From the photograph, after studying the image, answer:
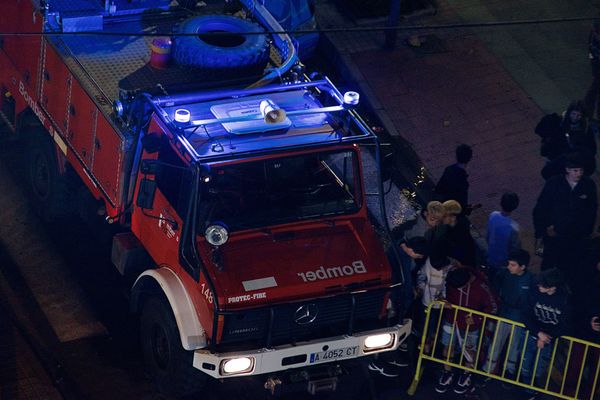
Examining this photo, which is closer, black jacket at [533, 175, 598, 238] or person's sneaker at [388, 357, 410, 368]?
person's sneaker at [388, 357, 410, 368]

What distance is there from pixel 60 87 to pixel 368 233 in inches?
154

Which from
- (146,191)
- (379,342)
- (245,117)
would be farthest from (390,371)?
(146,191)

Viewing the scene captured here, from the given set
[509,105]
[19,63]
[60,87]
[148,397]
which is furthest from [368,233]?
[509,105]

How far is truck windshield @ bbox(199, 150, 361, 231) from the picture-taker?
38.0ft

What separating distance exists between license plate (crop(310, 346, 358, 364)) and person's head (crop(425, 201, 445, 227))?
177cm

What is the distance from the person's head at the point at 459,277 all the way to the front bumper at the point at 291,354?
2.25 ft

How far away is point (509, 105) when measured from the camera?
17.6m

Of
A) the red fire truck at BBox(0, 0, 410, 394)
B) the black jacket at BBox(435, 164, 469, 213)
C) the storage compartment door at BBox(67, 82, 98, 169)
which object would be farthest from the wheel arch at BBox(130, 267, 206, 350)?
the black jacket at BBox(435, 164, 469, 213)

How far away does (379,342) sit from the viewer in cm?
1174

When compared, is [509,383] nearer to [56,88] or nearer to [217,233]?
[217,233]

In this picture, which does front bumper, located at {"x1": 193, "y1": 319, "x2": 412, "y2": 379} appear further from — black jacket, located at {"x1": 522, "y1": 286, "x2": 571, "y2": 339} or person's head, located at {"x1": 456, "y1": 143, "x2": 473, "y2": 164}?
person's head, located at {"x1": 456, "y1": 143, "x2": 473, "y2": 164}

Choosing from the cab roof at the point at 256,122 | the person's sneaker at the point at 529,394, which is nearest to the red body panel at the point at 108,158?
the cab roof at the point at 256,122

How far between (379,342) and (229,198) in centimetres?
196

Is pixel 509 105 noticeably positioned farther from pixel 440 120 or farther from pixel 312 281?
pixel 312 281
